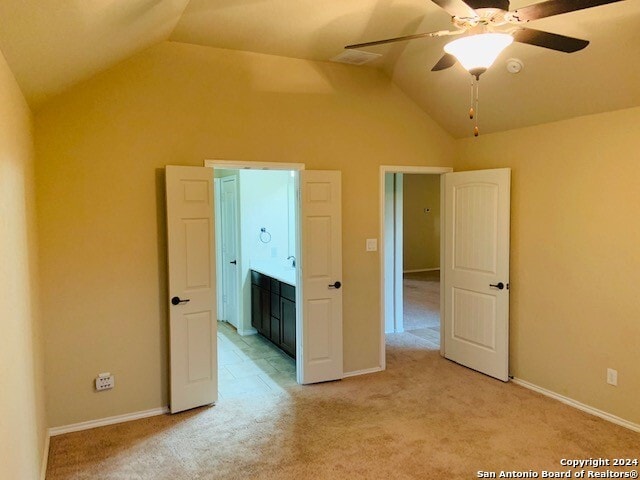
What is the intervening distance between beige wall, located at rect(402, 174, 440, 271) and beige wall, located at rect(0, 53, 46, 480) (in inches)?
351

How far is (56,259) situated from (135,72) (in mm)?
1497

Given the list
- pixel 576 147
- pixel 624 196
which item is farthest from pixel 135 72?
pixel 624 196

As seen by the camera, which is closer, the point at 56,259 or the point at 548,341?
the point at 56,259

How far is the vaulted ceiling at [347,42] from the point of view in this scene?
87.0 inches

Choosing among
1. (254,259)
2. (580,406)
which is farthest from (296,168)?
(580,406)

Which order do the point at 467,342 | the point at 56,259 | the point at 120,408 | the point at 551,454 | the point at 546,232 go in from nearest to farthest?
1. the point at 551,454
2. the point at 56,259
3. the point at 120,408
4. the point at 546,232
5. the point at 467,342

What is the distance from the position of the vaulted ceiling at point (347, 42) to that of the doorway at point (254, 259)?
6.30 ft

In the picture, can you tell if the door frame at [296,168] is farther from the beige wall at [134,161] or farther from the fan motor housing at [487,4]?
the fan motor housing at [487,4]

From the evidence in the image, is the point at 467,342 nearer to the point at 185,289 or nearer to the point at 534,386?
the point at 534,386

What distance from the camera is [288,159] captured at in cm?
416

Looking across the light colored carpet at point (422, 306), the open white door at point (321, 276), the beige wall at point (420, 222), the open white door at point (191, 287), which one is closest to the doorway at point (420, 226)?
the beige wall at point (420, 222)

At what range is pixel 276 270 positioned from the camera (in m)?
5.46

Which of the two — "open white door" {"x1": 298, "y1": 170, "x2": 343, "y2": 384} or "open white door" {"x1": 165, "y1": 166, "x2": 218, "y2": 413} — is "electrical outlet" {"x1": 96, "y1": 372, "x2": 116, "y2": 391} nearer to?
"open white door" {"x1": 165, "y1": 166, "x2": 218, "y2": 413}

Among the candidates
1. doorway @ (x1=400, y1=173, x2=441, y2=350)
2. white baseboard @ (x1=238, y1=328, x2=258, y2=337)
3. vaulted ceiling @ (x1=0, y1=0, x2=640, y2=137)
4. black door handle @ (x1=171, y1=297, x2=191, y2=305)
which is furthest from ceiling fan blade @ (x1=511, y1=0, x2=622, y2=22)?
doorway @ (x1=400, y1=173, x2=441, y2=350)
